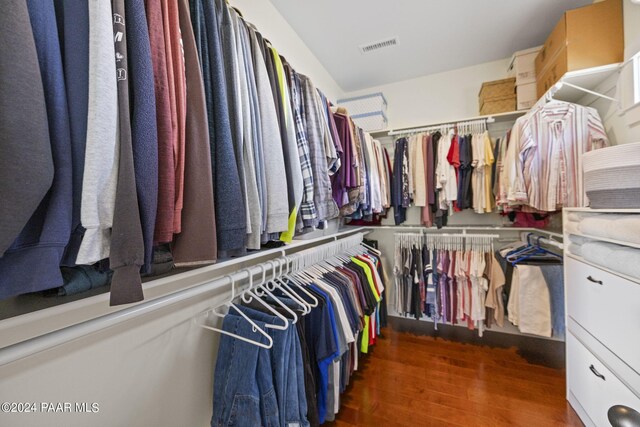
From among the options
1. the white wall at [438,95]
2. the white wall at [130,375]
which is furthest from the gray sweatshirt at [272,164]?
the white wall at [438,95]

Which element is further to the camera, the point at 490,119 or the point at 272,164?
the point at 490,119

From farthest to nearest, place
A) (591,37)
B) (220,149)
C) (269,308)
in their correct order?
(591,37)
(269,308)
(220,149)

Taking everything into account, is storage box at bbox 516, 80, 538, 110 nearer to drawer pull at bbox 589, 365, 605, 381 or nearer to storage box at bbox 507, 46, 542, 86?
storage box at bbox 507, 46, 542, 86

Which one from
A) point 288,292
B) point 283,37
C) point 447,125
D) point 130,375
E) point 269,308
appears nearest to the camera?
point 130,375

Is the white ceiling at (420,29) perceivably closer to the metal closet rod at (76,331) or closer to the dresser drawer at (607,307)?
A: the dresser drawer at (607,307)

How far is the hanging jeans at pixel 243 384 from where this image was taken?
0.85 meters

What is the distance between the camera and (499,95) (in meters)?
2.21

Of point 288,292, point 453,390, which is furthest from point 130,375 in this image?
point 453,390

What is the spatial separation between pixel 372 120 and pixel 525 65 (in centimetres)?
135

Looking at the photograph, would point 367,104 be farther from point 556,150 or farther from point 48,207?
point 48,207

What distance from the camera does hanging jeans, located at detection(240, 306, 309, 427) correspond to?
89 cm

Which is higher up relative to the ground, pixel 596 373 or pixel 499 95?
pixel 499 95

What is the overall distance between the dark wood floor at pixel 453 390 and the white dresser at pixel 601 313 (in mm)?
207

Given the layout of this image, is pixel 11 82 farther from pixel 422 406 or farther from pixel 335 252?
pixel 422 406
